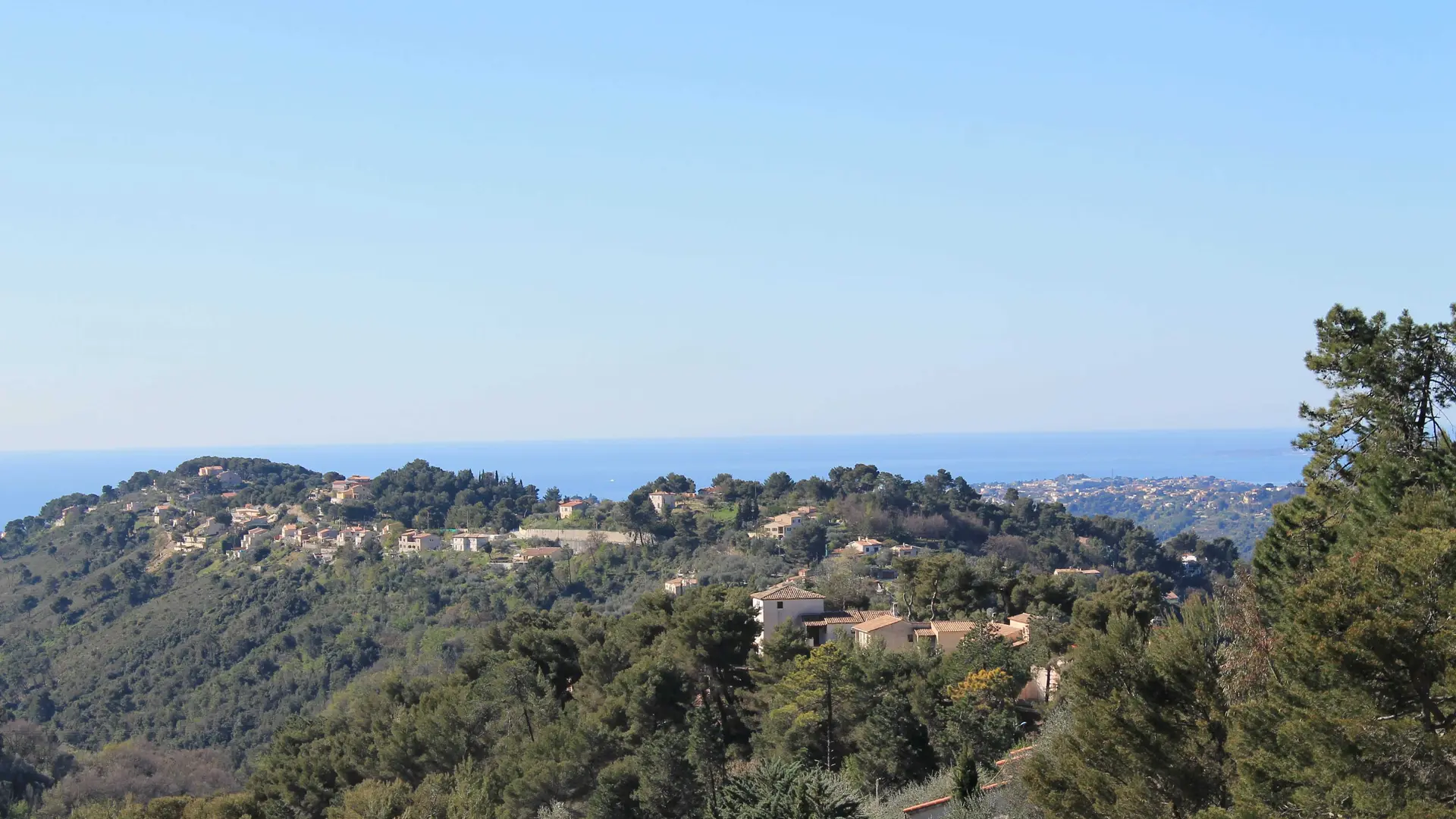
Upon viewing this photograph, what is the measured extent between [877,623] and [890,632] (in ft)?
1.92

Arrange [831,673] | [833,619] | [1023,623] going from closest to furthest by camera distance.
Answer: [831,673]
[1023,623]
[833,619]

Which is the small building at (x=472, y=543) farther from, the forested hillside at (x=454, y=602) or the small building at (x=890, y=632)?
the small building at (x=890, y=632)

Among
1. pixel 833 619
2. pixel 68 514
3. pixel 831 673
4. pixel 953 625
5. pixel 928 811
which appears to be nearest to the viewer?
pixel 928 811

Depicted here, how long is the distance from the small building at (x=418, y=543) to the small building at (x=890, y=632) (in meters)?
43.1

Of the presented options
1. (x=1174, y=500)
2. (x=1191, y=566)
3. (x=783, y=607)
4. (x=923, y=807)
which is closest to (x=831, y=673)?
(x=923, y=807)

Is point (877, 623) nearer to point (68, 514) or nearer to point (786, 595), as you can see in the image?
point (786, 595)

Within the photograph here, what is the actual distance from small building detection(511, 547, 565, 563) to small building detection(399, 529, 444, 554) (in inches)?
212

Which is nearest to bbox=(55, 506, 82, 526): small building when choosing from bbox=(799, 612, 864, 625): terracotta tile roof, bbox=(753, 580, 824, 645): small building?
bbox=(753, 580, 824, 645): small building

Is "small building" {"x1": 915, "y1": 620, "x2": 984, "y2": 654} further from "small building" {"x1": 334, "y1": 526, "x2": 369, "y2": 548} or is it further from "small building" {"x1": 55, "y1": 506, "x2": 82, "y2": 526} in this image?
"small building" {"x1": 55, "y1": 506, "x2": 82, "y2": 526}

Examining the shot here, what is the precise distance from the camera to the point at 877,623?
28000 millimetres

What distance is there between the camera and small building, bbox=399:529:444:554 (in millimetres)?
67125

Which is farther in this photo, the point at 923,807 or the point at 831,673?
the point at 831,673

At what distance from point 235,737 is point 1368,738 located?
45.6 metres

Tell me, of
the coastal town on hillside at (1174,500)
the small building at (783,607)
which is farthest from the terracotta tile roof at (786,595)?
the coastal town on hillside at (1174,500)
